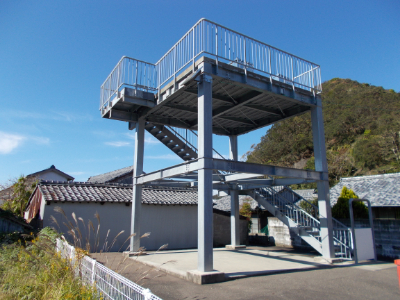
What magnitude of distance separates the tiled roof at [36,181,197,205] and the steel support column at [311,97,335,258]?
7731mm

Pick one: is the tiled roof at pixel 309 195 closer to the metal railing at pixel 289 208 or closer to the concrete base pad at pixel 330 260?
the metal railing at pixel 289 208

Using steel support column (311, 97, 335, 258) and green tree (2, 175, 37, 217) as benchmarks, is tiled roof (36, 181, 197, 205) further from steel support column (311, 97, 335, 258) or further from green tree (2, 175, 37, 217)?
steel support column (311, 97, 335, 258)

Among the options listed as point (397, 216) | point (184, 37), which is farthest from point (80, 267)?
point (397, 216)

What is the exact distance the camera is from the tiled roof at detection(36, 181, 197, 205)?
44.5 feet

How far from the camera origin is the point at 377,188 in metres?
14.2

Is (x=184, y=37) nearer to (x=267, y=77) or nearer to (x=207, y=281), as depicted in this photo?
(x=267, y=77)

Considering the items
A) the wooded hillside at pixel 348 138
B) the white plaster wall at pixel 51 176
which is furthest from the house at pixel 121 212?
the wooded hillside at pixel 348 138

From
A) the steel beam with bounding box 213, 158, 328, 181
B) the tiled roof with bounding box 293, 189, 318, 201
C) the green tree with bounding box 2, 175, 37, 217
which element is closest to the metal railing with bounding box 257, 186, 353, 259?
the steel beam with bounding box 213, 158, 328, 181

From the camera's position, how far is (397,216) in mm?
13117

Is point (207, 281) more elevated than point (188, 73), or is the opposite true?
point (188, 73)

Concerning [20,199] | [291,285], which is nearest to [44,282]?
[291,285]

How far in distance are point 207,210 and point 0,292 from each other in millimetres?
4576

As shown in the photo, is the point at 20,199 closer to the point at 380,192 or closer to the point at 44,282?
the point at 44,282

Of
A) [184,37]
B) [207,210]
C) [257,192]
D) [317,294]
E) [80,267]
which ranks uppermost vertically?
[184,37]
